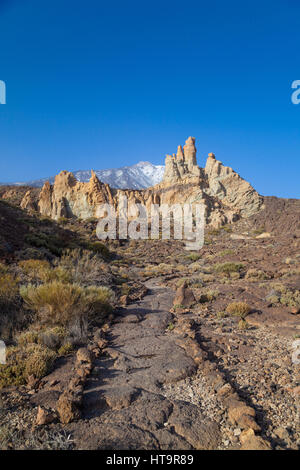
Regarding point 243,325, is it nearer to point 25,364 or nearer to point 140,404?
point 140,404

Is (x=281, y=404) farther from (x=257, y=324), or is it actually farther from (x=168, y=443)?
(x=257, y=324)

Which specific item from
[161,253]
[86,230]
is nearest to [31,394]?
[161,253]

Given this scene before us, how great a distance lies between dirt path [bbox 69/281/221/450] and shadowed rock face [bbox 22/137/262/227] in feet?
126

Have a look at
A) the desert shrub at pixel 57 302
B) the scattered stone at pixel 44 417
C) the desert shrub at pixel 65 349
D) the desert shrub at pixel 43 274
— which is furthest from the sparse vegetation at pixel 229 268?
the scattered stone at pixel 44 417

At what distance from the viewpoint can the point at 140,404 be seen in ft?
11.3

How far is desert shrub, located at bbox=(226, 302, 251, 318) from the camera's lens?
7.50m

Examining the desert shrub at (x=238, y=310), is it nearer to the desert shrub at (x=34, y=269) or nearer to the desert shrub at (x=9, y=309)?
the desert shrub at (x=9, y=309)

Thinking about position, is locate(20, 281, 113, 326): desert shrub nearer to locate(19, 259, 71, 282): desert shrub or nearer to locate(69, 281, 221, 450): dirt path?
locate(69, 281, 221, 450): dirt path

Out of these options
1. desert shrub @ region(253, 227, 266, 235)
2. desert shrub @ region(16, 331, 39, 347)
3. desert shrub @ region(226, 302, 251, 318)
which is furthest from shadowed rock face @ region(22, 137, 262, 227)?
desert shrub @ region(16, 331, 39, 347)

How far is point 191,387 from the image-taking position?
12.8 feet

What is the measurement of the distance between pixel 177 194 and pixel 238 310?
140 feet

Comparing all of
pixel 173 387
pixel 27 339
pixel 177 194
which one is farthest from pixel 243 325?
pixel 177 194

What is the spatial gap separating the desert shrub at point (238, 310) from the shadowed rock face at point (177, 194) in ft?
115

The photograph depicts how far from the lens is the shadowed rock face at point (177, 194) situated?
45.6 m
